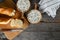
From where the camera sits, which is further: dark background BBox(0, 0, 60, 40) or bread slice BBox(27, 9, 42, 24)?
dark background BBox(0, 0, 60, 40)

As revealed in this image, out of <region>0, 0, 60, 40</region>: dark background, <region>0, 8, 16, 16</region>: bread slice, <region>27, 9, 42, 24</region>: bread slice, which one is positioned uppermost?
<region>0, 8, 16, 16</region>: bread slice

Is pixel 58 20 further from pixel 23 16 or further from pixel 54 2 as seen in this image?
pixel 23 16

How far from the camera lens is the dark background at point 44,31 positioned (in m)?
1.54

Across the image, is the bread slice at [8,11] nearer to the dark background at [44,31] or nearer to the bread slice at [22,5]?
the bread slice at [22,5]

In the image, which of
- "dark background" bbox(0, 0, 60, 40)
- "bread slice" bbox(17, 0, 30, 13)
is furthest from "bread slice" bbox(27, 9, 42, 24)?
"dark background" bbox(0, 0, 60, 40)

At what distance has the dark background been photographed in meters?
1.54

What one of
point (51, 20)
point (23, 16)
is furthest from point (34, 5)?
point (51, 20)

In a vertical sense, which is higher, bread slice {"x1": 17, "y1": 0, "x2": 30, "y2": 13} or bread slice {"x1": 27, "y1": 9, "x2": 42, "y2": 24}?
bread slice {"x1": 17, "y1": 0, "x2": 30, "y2": 13}

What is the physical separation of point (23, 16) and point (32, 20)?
0.07 m

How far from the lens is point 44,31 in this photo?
5.12 feet

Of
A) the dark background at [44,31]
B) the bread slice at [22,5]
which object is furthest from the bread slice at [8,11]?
the dark background at [44,31]

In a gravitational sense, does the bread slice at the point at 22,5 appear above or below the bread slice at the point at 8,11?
above

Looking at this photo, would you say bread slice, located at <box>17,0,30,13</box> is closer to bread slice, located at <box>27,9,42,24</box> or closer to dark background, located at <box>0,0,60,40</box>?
bread slice, located at <box>27,9,42,24</box>

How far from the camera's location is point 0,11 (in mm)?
1212
